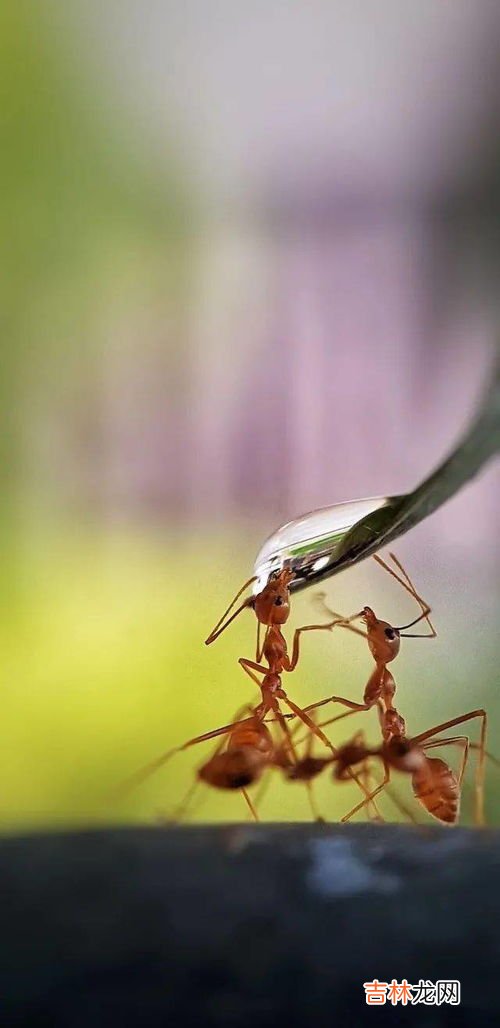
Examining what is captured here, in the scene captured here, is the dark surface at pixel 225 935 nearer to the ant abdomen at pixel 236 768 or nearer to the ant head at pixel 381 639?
the ant abdomen at pixel 236 768

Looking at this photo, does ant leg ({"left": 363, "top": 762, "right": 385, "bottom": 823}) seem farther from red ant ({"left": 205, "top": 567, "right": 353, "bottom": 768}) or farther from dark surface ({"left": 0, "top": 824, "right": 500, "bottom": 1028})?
dark surface ({"left": 0, "top": 824, "right": 500, "bottom": 1028})

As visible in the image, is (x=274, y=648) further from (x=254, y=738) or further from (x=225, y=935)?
(x=225, y=935)

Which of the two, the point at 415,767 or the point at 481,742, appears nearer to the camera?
the point at 415,767

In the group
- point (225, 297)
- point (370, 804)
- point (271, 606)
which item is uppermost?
point (225, 297)

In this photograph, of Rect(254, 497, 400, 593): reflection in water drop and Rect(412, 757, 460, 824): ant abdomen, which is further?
Rect(412, 757, 460, 824): ant abdomen

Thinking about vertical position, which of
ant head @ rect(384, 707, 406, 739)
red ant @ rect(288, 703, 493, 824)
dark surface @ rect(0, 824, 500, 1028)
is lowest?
ant head @ rect(384, 707, 406, 739)

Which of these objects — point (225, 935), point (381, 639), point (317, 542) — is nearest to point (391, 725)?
point (381, 639)

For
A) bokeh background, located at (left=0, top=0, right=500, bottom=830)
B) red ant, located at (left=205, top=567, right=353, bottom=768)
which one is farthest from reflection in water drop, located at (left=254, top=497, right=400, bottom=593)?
bokeh background, located at (left=0, top=0, right=500, bottom=830)
